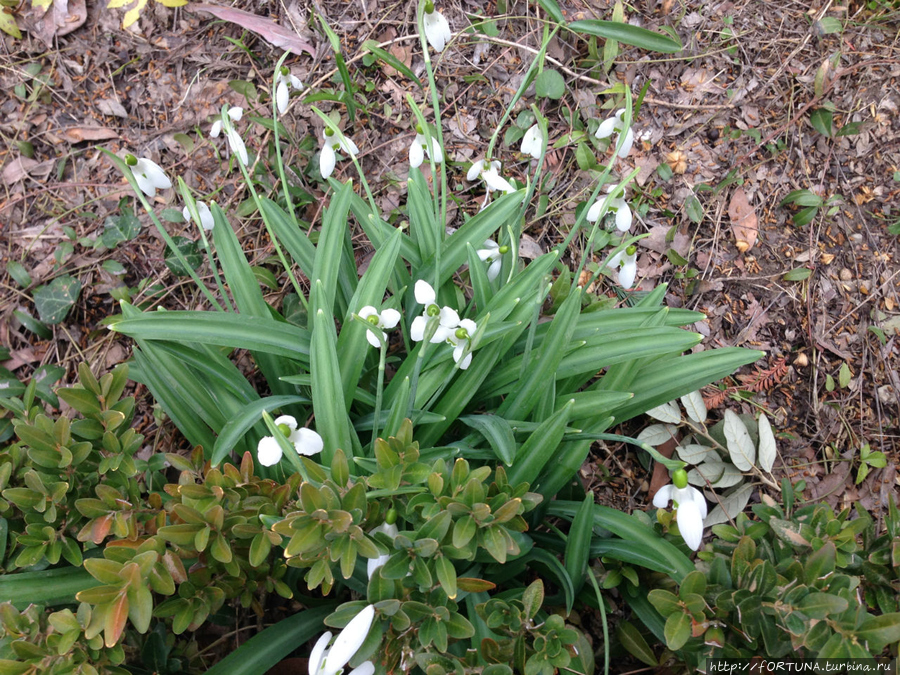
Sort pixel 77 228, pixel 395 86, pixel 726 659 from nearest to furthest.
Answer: pixel 726 659, pixel 77 228, pixel 395 86

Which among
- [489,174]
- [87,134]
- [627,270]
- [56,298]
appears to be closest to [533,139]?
[489,174]

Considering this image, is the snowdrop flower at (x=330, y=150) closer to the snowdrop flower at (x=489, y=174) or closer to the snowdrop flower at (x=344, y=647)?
the snowdrop flower at (x=489, y=174)

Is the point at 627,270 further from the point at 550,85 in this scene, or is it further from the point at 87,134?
the point at 87,134

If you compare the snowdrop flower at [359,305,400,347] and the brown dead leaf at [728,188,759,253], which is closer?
the snowdrop flower at [359,305,400,347]

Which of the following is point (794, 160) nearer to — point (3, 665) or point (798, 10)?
point (798, 10)

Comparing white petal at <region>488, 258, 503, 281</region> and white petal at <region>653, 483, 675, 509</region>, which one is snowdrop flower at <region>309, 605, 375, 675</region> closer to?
white petal at <region>653, 483, 675, 509</region>

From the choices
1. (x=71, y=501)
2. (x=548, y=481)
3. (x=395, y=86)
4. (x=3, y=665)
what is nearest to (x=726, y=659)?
(x=548, y=481)

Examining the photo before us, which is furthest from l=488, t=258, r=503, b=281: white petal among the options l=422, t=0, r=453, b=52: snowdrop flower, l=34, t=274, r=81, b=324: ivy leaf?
l=34, t=274, r=81, b=324: ivy leaf
